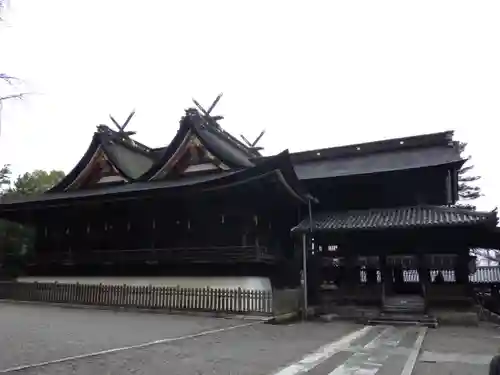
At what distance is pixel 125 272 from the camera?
2278 centimetres

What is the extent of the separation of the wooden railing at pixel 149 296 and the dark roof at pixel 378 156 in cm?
789

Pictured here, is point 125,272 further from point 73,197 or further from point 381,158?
point 381,158

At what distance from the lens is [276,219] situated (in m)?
21.9

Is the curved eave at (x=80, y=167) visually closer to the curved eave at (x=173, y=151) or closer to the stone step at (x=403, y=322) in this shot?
the curved eave at (x=173, y=151)

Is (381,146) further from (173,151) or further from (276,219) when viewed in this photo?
(173,151)

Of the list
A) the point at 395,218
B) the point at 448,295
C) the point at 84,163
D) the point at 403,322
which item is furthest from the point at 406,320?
the point at 84,163

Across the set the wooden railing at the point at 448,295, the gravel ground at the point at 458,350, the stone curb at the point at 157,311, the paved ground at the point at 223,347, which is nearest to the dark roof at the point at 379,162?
the wooden railing at the point at 448,295

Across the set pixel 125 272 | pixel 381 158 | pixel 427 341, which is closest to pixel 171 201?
pixel 125 272

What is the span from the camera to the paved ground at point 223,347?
296 inches

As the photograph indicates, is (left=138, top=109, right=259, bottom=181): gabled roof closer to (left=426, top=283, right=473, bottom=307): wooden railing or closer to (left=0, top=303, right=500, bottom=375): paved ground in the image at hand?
(left=0, top=303, right=500, bottom=375): paved ground

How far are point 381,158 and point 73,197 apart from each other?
15628 millimetres

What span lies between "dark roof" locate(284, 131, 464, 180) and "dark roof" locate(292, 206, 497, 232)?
1.89 meters

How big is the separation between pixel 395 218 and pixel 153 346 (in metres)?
12.4

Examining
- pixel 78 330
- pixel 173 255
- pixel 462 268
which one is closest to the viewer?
pixel 78 330
